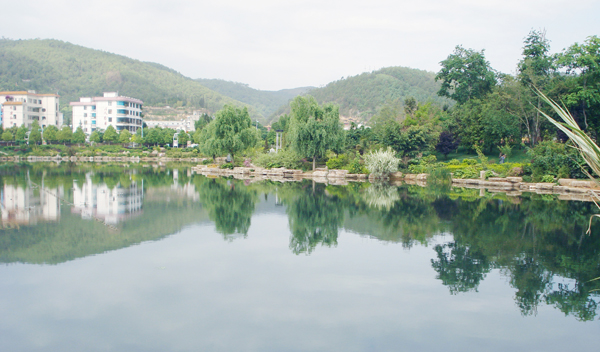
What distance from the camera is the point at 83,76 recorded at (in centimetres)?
12575

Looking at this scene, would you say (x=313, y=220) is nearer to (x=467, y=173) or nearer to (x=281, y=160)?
(x=467, y=173)

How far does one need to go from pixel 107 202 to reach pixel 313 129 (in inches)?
670

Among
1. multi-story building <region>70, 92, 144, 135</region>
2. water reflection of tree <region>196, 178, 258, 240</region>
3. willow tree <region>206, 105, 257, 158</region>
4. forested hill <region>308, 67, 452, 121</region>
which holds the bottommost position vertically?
water reflection of tree <region>196, 178, 258, 240</region>

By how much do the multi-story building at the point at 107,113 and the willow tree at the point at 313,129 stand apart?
5000cm

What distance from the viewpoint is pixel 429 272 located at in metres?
7.18

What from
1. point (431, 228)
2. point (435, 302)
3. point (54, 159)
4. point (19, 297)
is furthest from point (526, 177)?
point (54, 159)

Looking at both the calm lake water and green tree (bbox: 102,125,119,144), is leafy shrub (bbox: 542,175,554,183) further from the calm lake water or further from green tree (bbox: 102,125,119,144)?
green tree (bbox: 102,125,119,144)

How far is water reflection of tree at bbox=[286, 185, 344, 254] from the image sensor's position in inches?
372

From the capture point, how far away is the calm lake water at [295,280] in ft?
15.4

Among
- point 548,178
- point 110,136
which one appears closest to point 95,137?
point 110,136

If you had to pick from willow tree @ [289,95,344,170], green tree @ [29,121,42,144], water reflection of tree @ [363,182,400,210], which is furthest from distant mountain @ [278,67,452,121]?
water reflection of tree @ [363,182,400,210]

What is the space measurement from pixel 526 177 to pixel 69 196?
846 inches

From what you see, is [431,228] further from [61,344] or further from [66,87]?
[66,87]

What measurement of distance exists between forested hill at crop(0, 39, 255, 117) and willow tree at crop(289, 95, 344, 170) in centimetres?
7871
